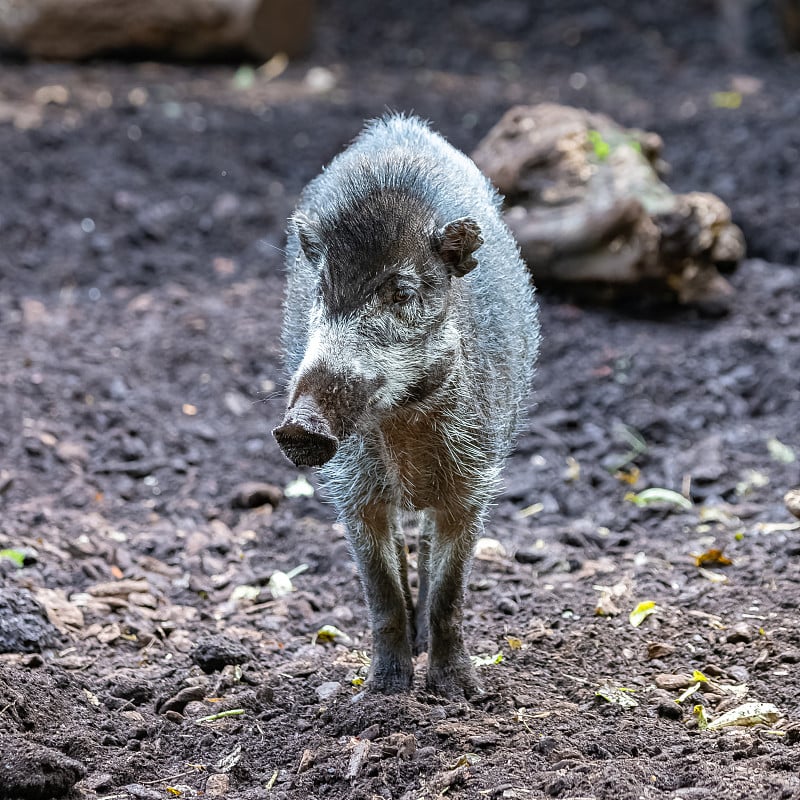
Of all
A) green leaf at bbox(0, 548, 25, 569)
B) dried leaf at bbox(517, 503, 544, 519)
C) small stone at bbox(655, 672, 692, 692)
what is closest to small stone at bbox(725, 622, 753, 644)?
small stone at bbox(655, 672, 692, 692)

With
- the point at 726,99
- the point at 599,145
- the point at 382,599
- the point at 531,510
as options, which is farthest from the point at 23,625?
the point at 726,99

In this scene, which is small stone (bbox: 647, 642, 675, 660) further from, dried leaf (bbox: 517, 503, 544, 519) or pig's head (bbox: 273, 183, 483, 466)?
dried leaf (bbox: 517, 503, 544, 519)

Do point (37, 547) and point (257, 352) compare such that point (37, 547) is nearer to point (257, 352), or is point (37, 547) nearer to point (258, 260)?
point (257, 352)

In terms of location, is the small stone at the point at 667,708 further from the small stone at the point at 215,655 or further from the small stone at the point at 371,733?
the small stone at the point at 215,655

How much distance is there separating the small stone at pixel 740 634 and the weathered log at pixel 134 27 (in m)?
10.2

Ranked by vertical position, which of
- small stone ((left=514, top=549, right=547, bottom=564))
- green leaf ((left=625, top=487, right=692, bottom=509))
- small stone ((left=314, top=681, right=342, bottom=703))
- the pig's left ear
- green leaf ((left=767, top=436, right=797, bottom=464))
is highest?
the pig's left ear

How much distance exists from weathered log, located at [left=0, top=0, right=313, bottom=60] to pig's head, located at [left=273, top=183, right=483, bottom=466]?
9556mm

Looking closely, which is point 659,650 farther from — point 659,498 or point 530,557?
point 659,498

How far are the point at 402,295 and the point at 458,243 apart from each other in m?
0.31

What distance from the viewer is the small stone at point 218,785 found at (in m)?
4.12

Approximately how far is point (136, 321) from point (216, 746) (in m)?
4.86

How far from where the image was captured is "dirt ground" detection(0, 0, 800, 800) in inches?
169

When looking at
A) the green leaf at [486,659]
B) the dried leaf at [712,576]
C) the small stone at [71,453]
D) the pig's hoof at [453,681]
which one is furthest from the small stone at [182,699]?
the small stone at [71,453]

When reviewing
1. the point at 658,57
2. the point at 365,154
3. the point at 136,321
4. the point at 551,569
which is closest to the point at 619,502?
the point at 551,569
